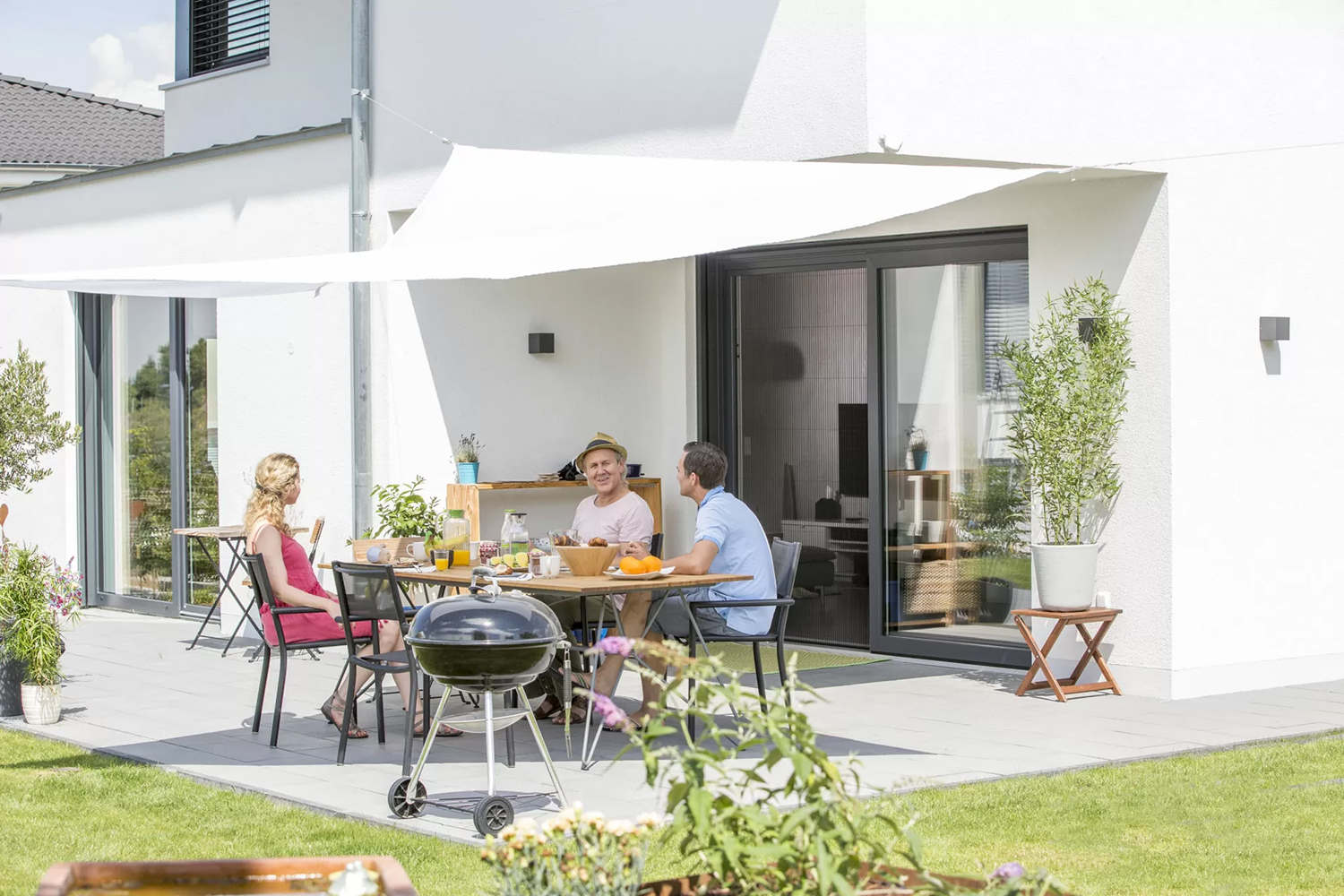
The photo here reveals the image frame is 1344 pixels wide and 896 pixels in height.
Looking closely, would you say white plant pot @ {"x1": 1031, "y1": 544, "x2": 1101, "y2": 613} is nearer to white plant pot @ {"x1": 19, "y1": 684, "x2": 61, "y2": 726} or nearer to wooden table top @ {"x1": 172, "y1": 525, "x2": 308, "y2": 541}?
wooden table top @ {"x1": 172, "y1": 525, "x2": 308, "y2": 541}

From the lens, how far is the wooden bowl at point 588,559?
6.25m

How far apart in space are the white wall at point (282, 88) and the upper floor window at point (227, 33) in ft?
0.94

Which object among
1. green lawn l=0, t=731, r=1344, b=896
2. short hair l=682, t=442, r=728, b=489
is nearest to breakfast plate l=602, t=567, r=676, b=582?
short hair l=682, t=442, r=728, b=489

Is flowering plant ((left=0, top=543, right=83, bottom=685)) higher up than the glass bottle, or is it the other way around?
the glass bottle

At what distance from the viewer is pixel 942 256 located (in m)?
8.62

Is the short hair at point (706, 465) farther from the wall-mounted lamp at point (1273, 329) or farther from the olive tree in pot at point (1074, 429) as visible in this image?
the wall-mounted lamp at point (1273, 329)

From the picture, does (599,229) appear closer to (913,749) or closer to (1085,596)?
(913,749)

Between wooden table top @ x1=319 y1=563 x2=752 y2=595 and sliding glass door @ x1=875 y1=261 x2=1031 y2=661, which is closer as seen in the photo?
wooden table top @ x1=319 y1=563 x2=752 y2=595

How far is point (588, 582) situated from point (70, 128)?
34.7 ft

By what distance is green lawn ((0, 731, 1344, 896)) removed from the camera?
4.46 metres

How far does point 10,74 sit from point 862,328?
37.1 ft

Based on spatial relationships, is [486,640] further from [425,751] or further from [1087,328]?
[1087,328]

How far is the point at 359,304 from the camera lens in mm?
9086

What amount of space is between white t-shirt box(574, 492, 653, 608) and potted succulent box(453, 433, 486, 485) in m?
1.61
